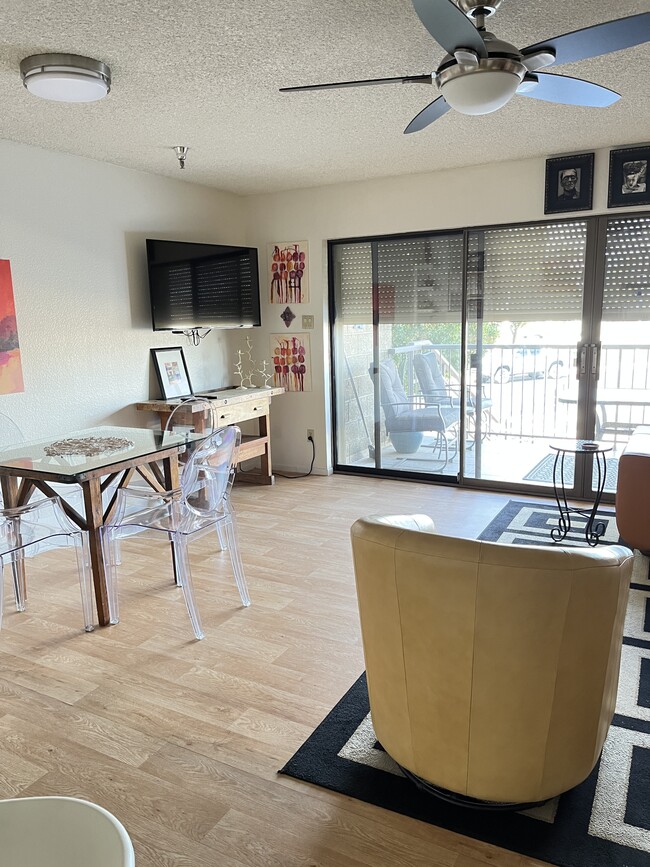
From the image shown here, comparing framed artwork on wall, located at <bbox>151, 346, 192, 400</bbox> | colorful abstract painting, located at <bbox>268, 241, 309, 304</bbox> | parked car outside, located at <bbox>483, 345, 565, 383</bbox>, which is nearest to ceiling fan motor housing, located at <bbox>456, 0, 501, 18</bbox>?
parked car outside, located at <bbox>483, 345, 565, 383</bbox>

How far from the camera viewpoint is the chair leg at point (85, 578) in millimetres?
3000

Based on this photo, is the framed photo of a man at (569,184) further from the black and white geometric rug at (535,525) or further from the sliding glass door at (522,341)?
the black and white geometric rug at (535,525)

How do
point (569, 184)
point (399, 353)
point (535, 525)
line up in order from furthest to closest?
1. point (399, 353)
2. point (569, 184)
3. point (535, 525)

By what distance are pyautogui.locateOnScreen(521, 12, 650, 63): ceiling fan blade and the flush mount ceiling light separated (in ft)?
5.62

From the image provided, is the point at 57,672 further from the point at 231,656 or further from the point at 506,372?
the point at 506,372

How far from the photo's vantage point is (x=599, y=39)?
188 cm

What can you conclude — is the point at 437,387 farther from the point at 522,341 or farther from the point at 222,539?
the point at 222,539

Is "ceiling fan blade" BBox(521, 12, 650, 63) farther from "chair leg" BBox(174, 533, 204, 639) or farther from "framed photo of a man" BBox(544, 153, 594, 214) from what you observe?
"framed photo of a man" BBox(544, 153, 594, 214)

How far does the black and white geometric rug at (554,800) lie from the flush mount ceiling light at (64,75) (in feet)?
8.71

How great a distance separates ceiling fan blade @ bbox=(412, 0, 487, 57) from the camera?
1.71 metres

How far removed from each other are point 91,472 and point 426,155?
3067 mm

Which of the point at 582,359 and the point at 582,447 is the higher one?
the point at 582,359

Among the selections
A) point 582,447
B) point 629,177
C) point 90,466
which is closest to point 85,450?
point 90,466

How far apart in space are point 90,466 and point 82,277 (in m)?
1.91
